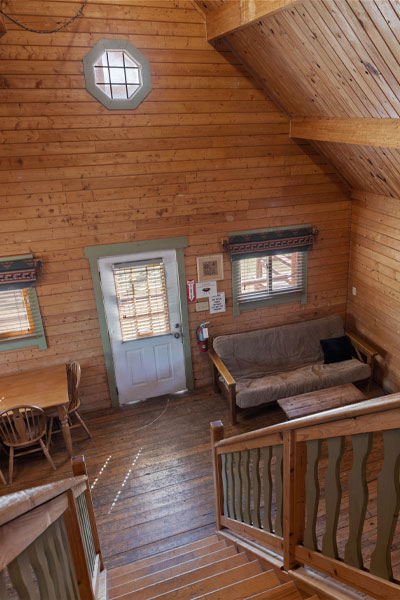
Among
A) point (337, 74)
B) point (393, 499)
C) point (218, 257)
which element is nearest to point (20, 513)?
point (393, 499)

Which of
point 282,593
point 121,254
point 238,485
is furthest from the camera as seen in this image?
point 121,254

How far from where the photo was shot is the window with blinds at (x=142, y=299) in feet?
17.5

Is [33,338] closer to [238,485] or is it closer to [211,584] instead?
[238,485]

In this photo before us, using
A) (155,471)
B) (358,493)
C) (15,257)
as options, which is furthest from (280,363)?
(358,493)

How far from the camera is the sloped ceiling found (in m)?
3.09

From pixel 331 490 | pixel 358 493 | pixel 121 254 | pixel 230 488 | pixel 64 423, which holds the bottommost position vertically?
pixel 64 423

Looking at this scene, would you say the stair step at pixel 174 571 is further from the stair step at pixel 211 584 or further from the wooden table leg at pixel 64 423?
the wooden table leg at pixel 64 423

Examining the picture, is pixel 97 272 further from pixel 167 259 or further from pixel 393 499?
pixel 393 499

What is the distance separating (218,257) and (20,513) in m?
4.56

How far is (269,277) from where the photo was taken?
19.4 ft

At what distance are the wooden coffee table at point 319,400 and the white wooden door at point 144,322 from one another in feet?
5.26

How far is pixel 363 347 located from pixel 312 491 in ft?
13.8

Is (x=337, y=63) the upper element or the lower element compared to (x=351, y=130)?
upper

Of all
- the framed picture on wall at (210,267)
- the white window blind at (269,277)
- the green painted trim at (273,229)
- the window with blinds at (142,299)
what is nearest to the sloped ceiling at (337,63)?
the green painted trim at (273,229)
